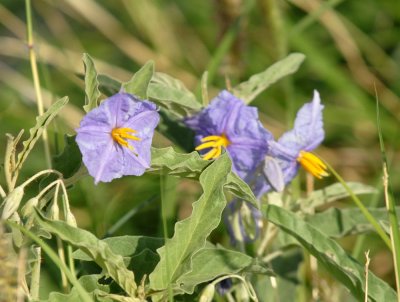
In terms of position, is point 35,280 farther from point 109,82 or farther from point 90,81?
point 109,82

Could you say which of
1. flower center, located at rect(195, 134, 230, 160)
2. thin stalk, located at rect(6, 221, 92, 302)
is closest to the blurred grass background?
flower center, located at rect(195, 134, 230, 160)

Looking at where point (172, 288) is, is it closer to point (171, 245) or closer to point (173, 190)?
point (171, 245)

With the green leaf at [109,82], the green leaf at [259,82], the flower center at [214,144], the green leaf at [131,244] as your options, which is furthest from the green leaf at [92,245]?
the green leaf at [259,82]

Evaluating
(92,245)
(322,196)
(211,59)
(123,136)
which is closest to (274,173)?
(322,196)

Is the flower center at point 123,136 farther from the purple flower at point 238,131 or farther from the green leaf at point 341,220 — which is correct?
the green leaf at point 341,220

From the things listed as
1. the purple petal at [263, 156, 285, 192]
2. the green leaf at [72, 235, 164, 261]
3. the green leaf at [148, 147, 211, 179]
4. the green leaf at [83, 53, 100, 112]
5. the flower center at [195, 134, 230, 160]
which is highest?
the green leaf at [83, 53, 100, 112]

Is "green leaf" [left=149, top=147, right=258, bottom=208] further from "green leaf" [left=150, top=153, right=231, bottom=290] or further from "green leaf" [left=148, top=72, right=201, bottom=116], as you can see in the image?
"green leaf" [left=148, top=72, right=201, bottom=116]
